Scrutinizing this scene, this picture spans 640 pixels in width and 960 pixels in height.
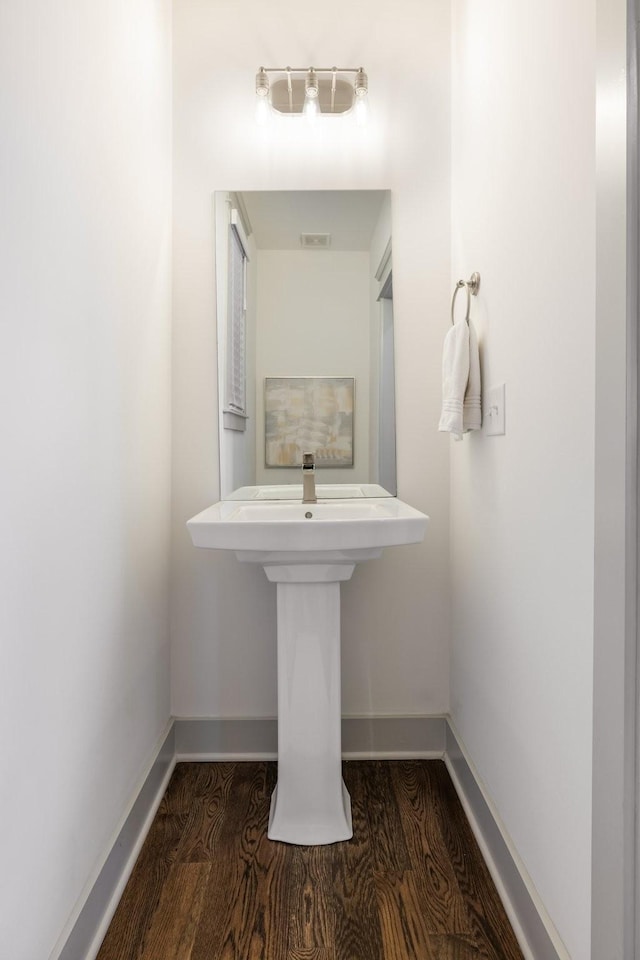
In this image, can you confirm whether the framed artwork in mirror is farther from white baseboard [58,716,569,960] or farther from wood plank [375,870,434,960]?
wood plank [375,870,434,960]

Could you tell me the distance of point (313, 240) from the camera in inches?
77.2

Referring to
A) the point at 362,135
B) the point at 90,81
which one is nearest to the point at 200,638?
the point at 90,81

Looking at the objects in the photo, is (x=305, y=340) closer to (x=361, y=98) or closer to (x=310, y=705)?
(x=361, y=98)

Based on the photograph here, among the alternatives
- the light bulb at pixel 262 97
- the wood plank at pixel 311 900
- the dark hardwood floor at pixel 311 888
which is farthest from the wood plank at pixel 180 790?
the light bulb at pixel 262 97

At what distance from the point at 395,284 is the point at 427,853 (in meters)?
1.68

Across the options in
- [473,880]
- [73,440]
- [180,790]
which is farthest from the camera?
[180,790]

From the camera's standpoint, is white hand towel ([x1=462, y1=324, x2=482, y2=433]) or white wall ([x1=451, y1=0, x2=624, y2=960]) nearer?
white wall ([x1=451, y1=0, x2=624, y2=960])

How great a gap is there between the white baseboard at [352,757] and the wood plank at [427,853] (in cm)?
9

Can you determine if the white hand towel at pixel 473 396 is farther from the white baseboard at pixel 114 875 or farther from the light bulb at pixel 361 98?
the white baseboard at pixel 114 875

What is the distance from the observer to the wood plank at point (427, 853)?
4.21 ft

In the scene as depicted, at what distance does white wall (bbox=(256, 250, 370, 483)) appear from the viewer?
1.97 metres

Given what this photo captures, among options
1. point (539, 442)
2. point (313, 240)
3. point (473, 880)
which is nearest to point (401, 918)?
point (473, 880)

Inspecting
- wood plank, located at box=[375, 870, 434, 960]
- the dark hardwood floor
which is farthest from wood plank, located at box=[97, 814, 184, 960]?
wood plank, located at box=[375, 870, 434, 960]

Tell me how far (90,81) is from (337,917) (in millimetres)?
1889
